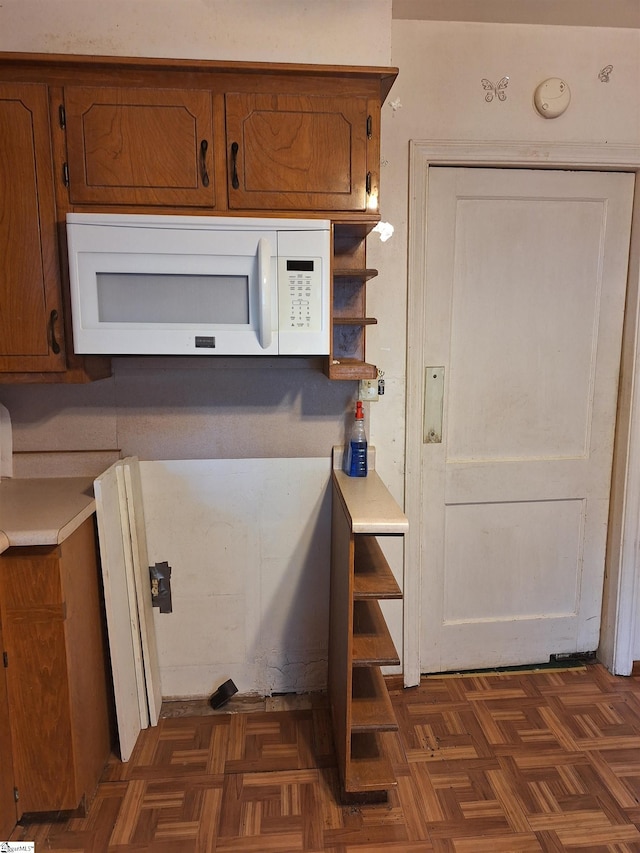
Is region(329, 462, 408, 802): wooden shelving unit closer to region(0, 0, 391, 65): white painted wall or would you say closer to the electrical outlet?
the electrical outlet

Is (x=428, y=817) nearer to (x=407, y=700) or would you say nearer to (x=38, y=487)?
(x=407, y=700)

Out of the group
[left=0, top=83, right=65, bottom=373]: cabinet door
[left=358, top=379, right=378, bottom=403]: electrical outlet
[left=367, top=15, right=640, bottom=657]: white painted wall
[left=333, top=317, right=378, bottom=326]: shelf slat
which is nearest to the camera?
[left=0, top=83, right=65, bottom=373]: cabinet door

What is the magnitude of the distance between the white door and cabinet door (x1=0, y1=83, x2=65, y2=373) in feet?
4.31

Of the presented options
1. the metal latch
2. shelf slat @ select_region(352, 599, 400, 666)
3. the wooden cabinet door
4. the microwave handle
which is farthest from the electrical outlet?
the wooden cabinet door

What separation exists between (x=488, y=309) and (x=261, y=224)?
1032 mm

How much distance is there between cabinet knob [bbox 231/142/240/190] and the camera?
1.68m

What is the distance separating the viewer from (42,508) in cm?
170

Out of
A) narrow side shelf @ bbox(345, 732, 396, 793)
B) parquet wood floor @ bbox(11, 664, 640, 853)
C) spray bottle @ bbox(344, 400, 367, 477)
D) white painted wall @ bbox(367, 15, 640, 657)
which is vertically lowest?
parquet wood floor @ bbox(11, 664, 640, 853)

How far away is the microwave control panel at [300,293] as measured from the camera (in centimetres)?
169

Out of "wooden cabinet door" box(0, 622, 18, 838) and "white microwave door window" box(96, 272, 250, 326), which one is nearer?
"wooden cabinet door" box(0, 622, 18, 838)

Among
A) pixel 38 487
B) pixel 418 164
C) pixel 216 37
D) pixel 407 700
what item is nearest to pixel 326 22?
pixel 216 37

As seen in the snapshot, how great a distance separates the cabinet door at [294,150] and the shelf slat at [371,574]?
3.39 feet

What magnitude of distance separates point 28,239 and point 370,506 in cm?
128

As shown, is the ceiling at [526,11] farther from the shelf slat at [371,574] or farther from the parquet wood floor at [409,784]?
the parquet wood floor at [409,784]
